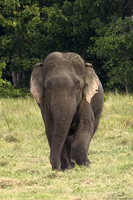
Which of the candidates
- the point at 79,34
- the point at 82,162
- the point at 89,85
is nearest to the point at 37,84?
the point at 89,85

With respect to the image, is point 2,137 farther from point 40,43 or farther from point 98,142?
point 40,43

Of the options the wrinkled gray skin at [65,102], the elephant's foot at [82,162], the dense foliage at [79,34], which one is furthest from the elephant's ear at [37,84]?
the dense foliage at [79,34]

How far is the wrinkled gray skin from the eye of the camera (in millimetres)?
8828

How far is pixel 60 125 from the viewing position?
877cm

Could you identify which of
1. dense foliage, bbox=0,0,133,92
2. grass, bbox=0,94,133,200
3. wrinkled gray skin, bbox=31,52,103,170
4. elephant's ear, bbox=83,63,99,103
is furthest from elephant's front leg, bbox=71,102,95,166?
dense foliage, bbox=0,0,133,92

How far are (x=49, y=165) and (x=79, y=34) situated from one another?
15980mm

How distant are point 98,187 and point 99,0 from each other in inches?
653

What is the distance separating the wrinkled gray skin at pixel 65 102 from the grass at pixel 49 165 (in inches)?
14.4

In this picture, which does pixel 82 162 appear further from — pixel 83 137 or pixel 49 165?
pixel 49 165

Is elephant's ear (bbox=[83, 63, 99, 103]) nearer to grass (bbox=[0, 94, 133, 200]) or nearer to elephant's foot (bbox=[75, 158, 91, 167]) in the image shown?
elephant's foot (bbox=[75, 158, 91, 167])

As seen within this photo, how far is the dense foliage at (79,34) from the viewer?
73.5 ft

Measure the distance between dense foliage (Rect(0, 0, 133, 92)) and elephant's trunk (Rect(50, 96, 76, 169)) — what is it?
41.7ft

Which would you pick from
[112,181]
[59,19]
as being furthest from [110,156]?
[59,19]

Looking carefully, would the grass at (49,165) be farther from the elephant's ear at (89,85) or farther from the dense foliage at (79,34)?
the dense foliage at (79,34)
